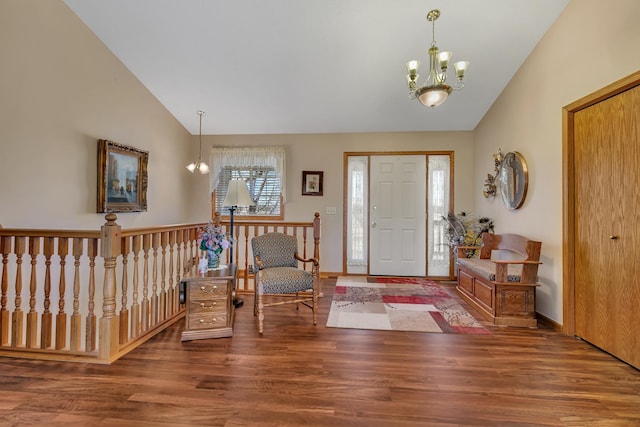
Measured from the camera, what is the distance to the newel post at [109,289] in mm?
2115

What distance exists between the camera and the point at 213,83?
155 inches

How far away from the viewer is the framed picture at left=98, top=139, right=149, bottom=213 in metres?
3.53

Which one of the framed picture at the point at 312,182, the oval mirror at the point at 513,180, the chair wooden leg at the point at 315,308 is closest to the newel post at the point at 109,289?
the chair wooden leg at the point at 315,308

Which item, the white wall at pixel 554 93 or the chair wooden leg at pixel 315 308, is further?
the chair wooden leg at pixel 315 308

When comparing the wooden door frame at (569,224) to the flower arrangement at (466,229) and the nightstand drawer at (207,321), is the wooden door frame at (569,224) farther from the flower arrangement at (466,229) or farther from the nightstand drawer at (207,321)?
the nightstand drawer at (207,321)

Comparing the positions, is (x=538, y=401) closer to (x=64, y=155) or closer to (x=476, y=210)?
(x=476, y=210)

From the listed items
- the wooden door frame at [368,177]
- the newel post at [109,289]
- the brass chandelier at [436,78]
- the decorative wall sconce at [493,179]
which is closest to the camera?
the newel post at [109,289]

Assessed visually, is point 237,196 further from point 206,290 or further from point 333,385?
point 333,385

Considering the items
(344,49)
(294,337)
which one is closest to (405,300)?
(294,337)

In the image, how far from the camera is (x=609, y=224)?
7.71 ft

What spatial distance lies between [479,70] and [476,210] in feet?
7.24

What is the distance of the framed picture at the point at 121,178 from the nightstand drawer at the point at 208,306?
6.31 ft

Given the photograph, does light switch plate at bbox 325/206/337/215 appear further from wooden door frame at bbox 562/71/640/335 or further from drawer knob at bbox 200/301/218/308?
wooden door frame at bbox 562/71/640/335

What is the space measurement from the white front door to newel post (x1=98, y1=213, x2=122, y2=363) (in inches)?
149
